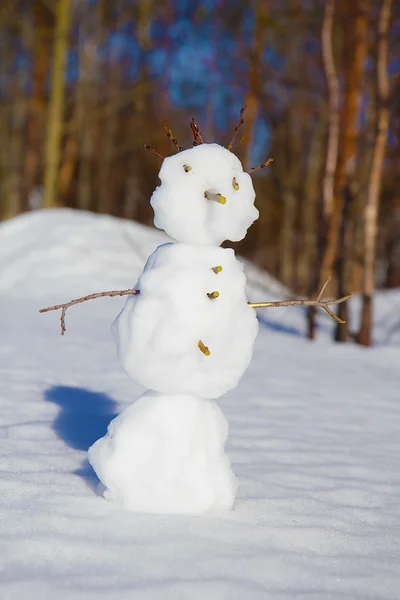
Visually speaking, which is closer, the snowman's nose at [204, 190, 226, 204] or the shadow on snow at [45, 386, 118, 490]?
the snowman's nose at [204, 190, 226, 204]

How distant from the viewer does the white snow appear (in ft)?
6.31

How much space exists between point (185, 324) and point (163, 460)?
45cm

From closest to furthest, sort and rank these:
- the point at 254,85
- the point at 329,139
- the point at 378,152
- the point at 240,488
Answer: the point at 240,488
the point at 378,152
the point at 329,139
the point at 254,85

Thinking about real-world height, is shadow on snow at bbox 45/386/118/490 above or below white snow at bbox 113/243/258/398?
below

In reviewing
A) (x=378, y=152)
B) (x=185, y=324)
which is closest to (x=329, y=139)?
(x=378, y=152)

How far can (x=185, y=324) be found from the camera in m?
1.92

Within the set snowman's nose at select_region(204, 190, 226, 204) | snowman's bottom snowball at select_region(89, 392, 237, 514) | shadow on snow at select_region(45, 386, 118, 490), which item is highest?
snowman's nose at select_region(204, 190, 226, 204)

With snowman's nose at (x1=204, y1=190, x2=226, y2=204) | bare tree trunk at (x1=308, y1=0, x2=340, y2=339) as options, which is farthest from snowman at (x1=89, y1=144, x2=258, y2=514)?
bare tree trunk at (x1=308, y1=0, x2=340, y2=339)

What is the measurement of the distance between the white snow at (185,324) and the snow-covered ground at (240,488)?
456 mm

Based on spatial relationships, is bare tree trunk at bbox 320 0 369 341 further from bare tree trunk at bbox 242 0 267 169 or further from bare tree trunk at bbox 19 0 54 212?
bare tree trunk at bbox 19 0 54 212

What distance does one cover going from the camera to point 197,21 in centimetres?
1452

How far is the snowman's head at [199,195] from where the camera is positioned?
1963mm

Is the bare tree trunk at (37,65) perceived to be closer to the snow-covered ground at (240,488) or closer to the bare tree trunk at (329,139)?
the bare tree trunk at (329,139)

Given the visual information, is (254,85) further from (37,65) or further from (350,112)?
(37,65)
